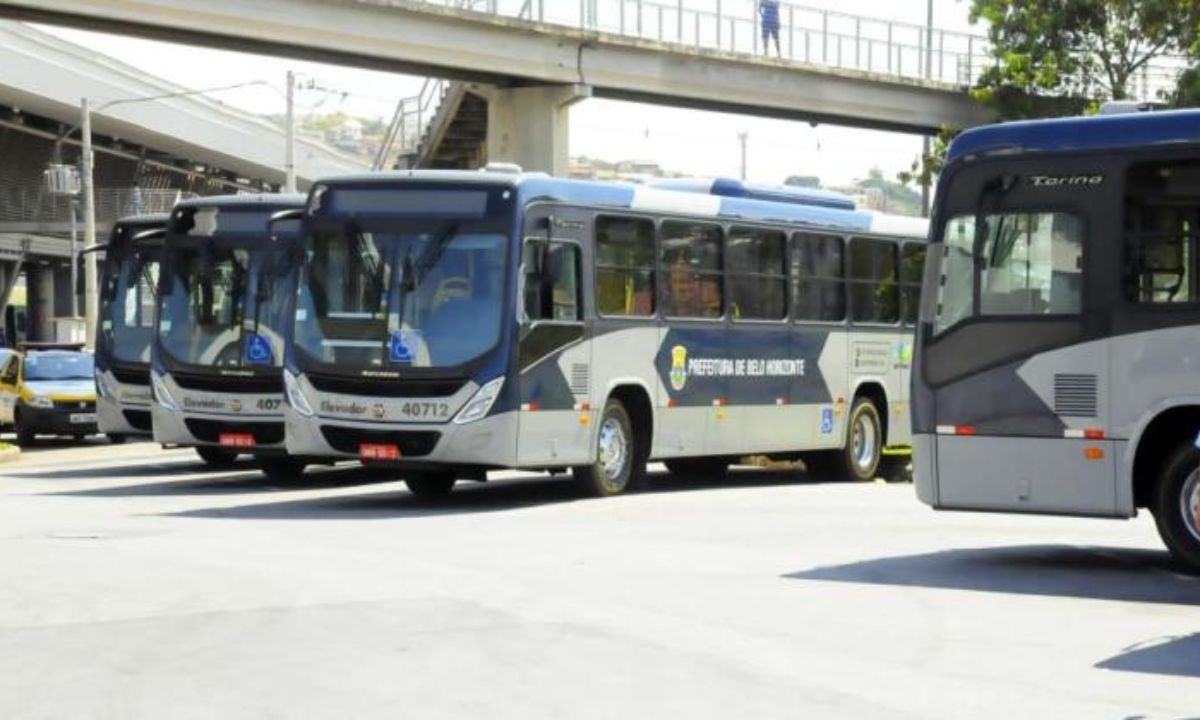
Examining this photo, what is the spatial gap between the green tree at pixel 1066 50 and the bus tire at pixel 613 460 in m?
28.7

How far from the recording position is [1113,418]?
49.5 feet

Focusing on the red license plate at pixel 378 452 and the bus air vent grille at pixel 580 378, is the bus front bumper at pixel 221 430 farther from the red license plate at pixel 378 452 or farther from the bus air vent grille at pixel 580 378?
the bus air vent grille at pixel 580 378

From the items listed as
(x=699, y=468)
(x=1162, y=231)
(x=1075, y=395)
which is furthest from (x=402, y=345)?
(x=699, y=468)

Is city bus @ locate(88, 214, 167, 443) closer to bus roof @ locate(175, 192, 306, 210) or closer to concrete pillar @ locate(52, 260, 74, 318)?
bus roof @ locate(175, 192, 306, 210)

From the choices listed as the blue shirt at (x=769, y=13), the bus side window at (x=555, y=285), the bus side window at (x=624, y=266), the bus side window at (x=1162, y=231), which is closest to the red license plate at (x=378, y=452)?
the bus side window at (x=555, y=285)

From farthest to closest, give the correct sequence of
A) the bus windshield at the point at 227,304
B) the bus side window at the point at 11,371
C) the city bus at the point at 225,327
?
the bus side window at the point at 11,371
the bus windshield at the point at 227,304
the city bus at the point at 225,327

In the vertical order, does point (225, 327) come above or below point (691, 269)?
below

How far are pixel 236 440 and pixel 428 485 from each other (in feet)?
9.41

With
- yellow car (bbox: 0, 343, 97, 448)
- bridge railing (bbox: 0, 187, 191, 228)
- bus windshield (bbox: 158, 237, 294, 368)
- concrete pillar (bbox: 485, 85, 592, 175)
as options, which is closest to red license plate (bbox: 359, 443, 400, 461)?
bus windshield (bbox: 158, 237, 294, 368)

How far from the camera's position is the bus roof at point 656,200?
20844mm

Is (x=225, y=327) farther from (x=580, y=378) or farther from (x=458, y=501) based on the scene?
(x=580, y=378)

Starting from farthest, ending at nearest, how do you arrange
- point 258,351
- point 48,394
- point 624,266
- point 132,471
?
point 48,394
point 132,471
point 258,351
point 624,266

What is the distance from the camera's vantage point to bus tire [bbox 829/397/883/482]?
89.0 ft

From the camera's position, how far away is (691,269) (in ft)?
77.9
